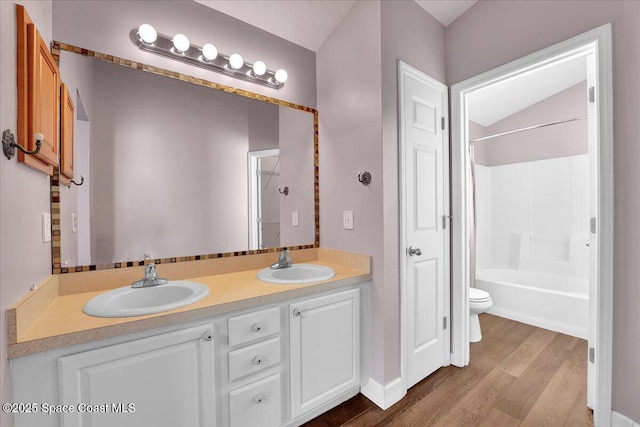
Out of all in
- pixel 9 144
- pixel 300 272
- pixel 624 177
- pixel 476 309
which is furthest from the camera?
pixel 476 309

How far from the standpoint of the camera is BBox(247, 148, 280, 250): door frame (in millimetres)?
1909

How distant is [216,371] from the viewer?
1.21 meters

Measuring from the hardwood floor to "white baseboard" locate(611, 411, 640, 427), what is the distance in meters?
0.14

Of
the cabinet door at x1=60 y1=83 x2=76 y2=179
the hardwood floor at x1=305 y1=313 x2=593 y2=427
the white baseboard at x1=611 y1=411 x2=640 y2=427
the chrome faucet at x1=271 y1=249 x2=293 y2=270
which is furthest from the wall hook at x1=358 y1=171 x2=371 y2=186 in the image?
the white baseboard at x1=611 y1=411 x2=640 y2=427

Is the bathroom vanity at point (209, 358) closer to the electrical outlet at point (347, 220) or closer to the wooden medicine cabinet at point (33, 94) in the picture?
the electrical outlet at point (347, 220)

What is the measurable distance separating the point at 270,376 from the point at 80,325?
0.82m

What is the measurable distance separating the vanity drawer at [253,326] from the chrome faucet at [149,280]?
0.47m

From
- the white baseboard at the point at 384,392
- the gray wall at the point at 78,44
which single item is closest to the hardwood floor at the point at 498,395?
the white baseboard at the point at 384,392

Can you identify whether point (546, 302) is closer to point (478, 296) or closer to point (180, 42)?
point (478, 296)

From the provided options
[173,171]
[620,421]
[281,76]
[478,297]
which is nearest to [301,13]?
[281,76]

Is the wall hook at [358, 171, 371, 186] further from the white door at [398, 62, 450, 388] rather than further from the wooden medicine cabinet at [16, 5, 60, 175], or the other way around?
the wooden medicine cabinet at [16, 5, 60, 175]

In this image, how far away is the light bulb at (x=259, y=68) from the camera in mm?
1843

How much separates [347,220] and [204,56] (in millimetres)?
1341

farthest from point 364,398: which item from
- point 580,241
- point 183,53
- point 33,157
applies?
point 580,241
